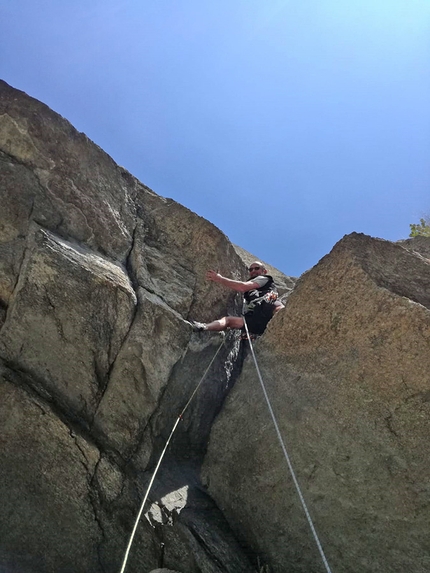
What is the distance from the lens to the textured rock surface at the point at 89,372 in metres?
4.95

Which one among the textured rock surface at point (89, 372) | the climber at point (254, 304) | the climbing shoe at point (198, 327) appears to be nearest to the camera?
the textured rock surface at point (89, 372)

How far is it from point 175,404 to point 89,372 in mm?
1344

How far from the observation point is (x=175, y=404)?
20.3ft

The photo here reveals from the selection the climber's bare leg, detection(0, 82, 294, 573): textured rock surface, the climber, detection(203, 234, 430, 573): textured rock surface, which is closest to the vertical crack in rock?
detection(0, 82, 294, 573): textured rock surface

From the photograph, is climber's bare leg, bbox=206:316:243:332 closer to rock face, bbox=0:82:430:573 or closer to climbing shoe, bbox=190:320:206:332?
climbing shoe, bbox=190:320:206:332

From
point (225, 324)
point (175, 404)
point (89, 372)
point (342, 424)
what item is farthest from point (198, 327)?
point (342, 424)

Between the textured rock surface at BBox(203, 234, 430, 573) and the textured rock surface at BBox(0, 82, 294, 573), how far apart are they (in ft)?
1.77

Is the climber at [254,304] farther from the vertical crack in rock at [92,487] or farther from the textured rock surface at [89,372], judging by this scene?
the vertical crack in rock at [92,487]

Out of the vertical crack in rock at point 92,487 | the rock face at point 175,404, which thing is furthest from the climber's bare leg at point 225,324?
the vertical crack in rock at point 92,487

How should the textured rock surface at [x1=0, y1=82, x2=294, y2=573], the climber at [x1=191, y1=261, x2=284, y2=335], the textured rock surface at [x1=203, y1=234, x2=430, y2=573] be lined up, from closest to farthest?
the textured rock surface at [x1=203, y1=234, x2=430, y2=573], the textured rock surface at [x1=0, y1=82, x2=294, y2=573], the climber at [x1=191, y1=261, x2=284, y2=335]

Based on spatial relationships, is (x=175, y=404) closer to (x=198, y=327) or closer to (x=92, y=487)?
(x=198, y=327)

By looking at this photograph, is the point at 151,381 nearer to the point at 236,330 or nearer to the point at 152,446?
Answer: the point at 152,446

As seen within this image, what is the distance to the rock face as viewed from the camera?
191 inches

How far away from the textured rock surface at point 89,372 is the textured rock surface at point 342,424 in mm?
541
